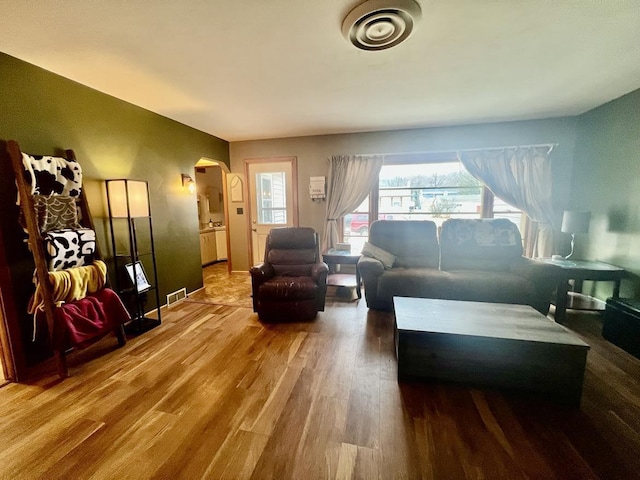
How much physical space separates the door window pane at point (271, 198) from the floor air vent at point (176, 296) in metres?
1.72

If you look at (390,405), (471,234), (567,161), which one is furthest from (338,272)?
(567,161)

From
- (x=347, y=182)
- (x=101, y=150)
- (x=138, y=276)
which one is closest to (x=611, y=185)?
(x=347, y=182)

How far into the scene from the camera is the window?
3908mm

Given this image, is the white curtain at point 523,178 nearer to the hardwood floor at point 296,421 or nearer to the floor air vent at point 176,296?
the hardwood floor at point 296,421

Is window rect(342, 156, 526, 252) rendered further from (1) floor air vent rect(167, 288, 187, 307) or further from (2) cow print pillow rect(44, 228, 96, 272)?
(2) cow print pillow rect(44, 228, 96, 272)

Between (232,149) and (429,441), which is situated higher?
(232,149)

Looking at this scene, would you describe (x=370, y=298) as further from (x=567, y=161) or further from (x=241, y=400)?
(x=567, y=161)

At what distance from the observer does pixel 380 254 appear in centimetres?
328

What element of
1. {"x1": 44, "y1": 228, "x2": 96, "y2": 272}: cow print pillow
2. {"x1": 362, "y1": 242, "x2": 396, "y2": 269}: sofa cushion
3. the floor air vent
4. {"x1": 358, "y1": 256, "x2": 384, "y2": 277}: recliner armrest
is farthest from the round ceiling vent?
the floor air vent

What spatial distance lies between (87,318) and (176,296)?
1.33 m

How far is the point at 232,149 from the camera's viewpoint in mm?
4543

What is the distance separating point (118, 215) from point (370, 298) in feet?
9.00

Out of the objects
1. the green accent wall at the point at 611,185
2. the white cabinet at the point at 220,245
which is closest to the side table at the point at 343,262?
the green accent wall at the point at 611,185

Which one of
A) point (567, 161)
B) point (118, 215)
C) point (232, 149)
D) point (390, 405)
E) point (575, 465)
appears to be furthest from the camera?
point (232, 149)
